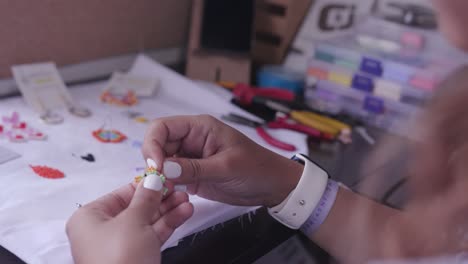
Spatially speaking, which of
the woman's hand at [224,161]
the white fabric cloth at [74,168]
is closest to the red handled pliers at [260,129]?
the white fabric cloth at [74,168]

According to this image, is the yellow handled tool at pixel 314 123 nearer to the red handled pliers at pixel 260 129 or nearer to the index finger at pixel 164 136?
the red handled pliers at pixel 260 129

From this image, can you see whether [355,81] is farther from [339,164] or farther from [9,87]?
[9,87]

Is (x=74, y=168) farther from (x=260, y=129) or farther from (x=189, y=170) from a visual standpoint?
(x=260, y=129)

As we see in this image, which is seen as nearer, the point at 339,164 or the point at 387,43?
the point at 339,164

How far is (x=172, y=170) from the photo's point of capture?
1.70 ft

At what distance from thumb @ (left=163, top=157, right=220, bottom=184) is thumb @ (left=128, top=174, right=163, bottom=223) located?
0.09 feet

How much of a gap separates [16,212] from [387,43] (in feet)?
2.45

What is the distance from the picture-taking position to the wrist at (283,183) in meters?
0.61

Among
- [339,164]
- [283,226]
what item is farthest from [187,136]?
[339,164]

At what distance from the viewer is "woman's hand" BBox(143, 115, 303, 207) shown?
0.57m

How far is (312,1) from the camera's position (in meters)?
1.08

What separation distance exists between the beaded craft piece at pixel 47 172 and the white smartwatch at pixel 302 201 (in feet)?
0.87

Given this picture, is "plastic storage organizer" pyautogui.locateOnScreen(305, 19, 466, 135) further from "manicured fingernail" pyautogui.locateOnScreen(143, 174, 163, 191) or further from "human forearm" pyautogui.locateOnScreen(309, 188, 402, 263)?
"manicured fingernail" pyautogui.locateOnScreen(143, 174, 163, 191)

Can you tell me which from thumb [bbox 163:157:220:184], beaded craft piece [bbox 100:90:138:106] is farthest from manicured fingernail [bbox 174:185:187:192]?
beaded craft piece [bbox 100:90:138:106]
